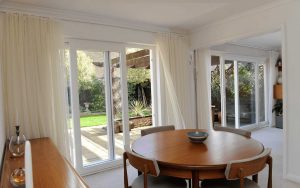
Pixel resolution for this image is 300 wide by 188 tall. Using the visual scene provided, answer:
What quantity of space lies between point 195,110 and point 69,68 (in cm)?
263

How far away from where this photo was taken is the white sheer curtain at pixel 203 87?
4.59m

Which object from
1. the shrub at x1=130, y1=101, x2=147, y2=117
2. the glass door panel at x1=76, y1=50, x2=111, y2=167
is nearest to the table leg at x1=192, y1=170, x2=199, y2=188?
the glass door panel at x1=76, y1=50, x2=111, y2=167

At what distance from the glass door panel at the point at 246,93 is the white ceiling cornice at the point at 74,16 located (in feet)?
10.4

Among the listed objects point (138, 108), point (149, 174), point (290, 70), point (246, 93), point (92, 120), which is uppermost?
point (290, 70)

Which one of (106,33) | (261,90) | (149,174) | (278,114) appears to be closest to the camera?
(149,174)

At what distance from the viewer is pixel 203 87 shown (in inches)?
182

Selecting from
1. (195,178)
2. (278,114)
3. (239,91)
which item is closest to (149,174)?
(195,178)

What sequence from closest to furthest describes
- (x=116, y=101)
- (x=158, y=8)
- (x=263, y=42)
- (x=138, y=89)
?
(x=158, y=8)
(x=116, y=101)
(x=138, y=89)
(x=263, y=42)

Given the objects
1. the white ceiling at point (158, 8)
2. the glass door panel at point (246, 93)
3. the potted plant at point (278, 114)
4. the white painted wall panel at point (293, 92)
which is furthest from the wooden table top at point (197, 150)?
the potted plant at point (278, 114)

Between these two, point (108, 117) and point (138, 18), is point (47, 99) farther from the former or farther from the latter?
point (138, 18)

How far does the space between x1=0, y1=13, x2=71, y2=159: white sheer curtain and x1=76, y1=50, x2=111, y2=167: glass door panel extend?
430 mm

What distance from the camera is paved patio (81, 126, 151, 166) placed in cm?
356

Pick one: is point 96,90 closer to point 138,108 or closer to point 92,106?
point 92,106

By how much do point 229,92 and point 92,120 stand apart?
3.85 m
